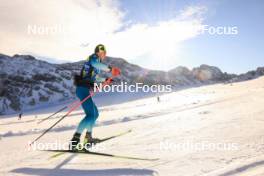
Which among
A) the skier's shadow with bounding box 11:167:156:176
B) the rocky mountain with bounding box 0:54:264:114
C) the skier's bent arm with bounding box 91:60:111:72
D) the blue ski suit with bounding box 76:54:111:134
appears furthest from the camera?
the rocky mountain with bounding box 0:54:264:114

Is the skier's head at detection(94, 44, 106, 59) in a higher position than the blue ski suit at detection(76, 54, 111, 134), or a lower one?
higher

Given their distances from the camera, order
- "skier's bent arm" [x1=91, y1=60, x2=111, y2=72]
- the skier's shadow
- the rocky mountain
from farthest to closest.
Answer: the rocky mountain < "skier's bent arm" [x1=91, y1=60, x2=111, y2=72] < the skier's shadow

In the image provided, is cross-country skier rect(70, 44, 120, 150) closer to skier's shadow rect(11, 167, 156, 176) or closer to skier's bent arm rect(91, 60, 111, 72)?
skier's bent arm rect(91, 60, 111, 72)

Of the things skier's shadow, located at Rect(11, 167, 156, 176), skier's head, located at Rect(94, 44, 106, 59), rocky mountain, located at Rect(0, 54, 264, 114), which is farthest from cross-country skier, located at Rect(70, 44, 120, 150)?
A: rocky mountain, located at Rect(0, 54, 264, 114)

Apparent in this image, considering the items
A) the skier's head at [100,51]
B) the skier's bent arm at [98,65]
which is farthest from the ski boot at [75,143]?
the skier's head at [100,51]

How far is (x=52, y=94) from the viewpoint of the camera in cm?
10844

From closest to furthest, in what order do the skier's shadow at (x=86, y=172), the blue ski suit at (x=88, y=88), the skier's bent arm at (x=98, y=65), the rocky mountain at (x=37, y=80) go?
the skier's shadow at (x=86, y=172), the skier's bent arm at (x=98, y=65), the blue ski suit at (x=88, y=88), the rocky mountain at (x=37, y=80)

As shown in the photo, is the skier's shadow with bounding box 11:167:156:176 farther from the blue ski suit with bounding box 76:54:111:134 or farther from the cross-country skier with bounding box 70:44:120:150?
the blue ski suit with bounding box 76:54:111:134

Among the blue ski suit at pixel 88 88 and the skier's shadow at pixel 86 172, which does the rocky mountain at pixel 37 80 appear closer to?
the blue ski suit at pixel 88 88

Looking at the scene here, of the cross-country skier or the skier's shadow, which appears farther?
the cross-country skier

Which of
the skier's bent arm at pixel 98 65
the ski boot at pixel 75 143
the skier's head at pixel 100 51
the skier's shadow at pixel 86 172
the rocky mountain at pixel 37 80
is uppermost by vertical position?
the rocky mountain at pixel 37 80

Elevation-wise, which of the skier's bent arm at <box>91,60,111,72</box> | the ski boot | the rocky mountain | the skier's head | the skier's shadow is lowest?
the skier's shadow

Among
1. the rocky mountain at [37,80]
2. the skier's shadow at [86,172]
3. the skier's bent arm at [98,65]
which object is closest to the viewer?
the skier's shadow at [86,172]

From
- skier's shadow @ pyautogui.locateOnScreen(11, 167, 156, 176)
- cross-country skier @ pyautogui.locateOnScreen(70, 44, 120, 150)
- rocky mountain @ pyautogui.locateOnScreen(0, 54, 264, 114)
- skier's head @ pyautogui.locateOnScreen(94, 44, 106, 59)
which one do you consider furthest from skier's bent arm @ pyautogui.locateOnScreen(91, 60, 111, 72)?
rocky mountain @ pyautogui.locateOnScreen(0, 54, 264, 114)
